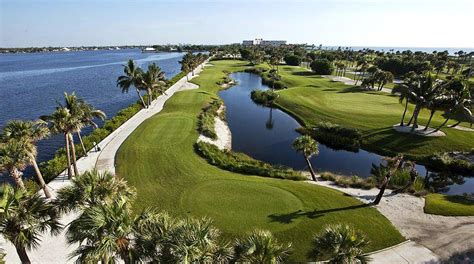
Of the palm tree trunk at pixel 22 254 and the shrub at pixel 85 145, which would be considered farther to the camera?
the shrub at pixel 85 145

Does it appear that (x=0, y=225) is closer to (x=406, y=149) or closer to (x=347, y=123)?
(x=406, y=149)

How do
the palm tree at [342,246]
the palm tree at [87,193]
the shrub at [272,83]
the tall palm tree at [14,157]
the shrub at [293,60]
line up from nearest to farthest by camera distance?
the palm tree at [342,246] → the palm tree at [87,193] → the tall palm tree at [14,157] → the shrub at [272,83] → the shrub at [293,60]

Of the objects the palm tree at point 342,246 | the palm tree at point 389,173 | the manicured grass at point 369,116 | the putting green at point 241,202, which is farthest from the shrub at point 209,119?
the palm tree at point 342,246

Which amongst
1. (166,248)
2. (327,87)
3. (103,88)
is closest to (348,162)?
(166,248)

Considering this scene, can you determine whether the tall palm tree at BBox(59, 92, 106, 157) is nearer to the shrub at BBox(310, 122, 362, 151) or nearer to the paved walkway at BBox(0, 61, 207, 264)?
the paved walkway at BBox(0, 61, 207, 264)

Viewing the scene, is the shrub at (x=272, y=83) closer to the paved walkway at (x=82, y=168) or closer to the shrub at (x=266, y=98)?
the shrub at (x=266, y=98)

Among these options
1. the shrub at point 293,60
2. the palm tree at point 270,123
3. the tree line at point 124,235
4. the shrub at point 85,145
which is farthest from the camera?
the shrub at point 293,60
